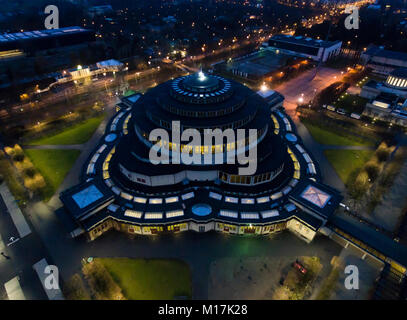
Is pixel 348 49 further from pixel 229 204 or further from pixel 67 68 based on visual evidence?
pixel 67 68

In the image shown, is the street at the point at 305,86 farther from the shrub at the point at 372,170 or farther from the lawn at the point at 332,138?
the shrub at the point at 372,170

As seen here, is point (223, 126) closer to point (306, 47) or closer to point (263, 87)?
point (263, 87)

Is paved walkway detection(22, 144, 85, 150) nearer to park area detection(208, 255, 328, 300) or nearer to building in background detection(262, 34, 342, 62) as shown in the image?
park area detection(208, 255, 328, 300)

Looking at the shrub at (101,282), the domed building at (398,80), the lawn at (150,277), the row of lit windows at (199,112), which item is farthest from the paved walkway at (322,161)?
the shrub at (101,282)

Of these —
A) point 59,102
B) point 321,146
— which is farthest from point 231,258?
point 59,102

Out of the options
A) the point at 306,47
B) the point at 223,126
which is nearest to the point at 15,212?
the point at 223,126

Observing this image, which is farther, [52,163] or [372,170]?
[52,163]

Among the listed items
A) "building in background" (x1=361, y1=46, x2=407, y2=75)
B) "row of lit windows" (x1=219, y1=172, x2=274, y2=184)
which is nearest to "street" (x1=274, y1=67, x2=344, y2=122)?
"building in background" (x1=361, y1=46, x2=407, y2=75)
